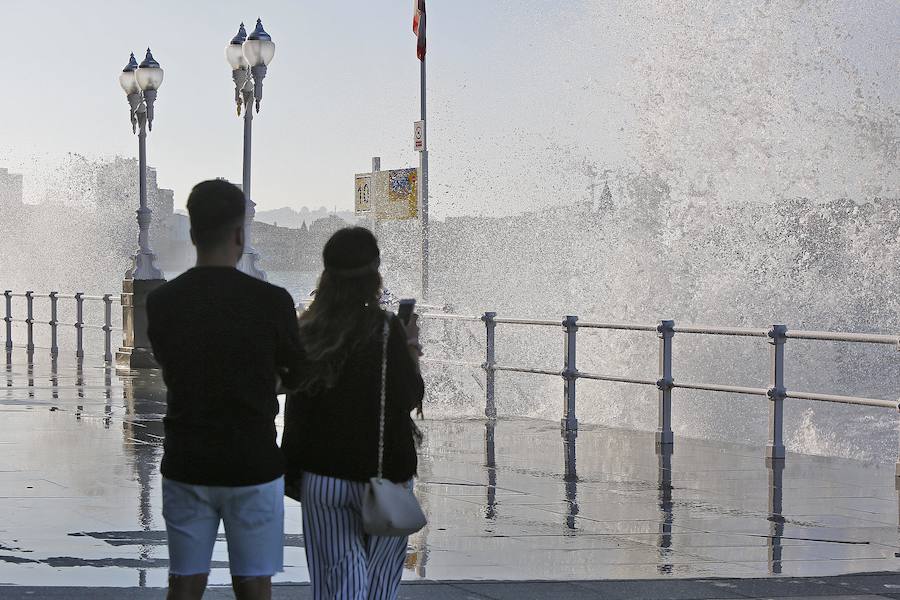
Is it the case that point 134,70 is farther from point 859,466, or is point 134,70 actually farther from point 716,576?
point 716,576

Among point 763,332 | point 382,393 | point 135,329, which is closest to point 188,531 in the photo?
point 382,393

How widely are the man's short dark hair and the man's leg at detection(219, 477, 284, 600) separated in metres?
0.71

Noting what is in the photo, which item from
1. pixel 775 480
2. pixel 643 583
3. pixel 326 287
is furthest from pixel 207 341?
pixel 775 480

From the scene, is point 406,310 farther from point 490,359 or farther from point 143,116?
point 143,116

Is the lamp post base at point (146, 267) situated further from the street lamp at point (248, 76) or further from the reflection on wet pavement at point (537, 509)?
the reflection on wet pavement at point (537, 509)

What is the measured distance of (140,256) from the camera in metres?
26.0

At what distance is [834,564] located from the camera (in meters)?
8.35

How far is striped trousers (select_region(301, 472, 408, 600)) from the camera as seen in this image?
4.72 meters

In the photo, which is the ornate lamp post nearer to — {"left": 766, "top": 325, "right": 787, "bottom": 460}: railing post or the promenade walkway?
{"left": 766, "top": 325, "right": 787, "bottom": 460}: railing post

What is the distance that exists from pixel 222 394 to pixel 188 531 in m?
0.42

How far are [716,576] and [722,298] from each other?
32.7 metres

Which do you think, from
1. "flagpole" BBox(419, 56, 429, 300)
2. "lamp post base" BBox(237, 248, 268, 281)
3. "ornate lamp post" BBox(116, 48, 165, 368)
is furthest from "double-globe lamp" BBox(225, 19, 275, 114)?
"flagpole" BBox(419, 56, 429, 300)

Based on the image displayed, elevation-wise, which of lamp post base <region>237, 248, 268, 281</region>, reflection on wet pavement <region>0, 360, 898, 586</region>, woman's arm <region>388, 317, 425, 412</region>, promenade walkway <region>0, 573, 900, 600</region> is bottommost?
reflection on wet pavement <region>0, 360, 898, 586</region>

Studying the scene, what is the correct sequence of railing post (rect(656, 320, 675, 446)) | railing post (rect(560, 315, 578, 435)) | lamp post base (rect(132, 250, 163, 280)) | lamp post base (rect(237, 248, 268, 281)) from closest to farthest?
1. railing post (rect(656, 320, 675, 446))
2. railing post (rect(560, 315, 578, 435))
3. lamp post base (rect(237, 248, 268, 281))
4. lamp post base (rect(132, 250, 163, 280))
